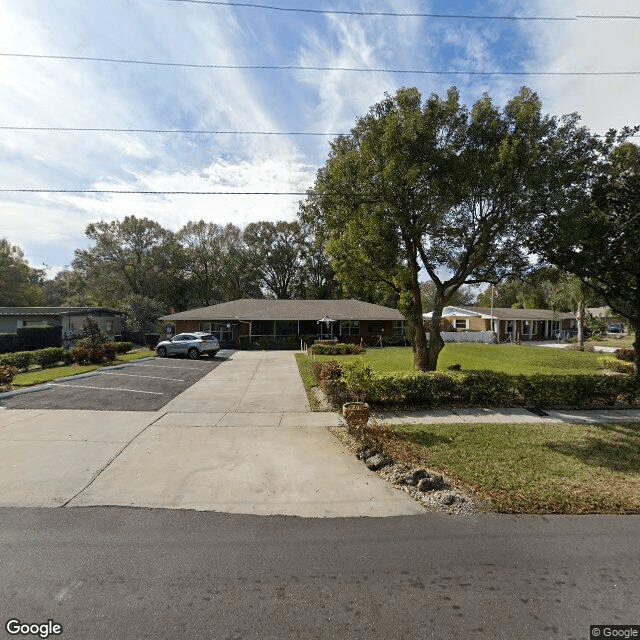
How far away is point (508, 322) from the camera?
4412cm

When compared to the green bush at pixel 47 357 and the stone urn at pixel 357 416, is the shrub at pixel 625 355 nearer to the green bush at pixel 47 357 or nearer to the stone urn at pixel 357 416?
the stone urn at pixel 357 416

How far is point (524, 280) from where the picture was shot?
42.5ft

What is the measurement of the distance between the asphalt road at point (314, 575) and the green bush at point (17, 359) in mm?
15339

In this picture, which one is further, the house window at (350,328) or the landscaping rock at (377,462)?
the house window at (350,328)

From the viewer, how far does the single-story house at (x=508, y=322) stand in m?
41.8

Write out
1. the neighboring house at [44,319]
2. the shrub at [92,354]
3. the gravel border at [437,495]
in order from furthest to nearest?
the neighboring house at [44,319] → the shrub at [92,354] → the gravel border at [437,495]

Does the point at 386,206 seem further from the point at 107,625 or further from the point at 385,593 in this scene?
the point at 107,625

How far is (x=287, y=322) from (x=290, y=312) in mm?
962

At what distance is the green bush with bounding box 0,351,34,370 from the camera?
17.0m

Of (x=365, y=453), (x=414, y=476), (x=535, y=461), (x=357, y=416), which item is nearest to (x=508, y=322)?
(x=535, y=461)

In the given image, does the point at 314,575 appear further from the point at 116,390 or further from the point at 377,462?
the point at 116,390

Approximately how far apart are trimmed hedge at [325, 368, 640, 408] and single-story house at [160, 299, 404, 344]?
21.0 m

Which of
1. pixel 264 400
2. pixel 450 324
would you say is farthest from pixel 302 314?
pixel 264 400

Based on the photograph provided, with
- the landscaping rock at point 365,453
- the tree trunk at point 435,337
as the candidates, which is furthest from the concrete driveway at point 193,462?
the tree trunk at point 435,337
